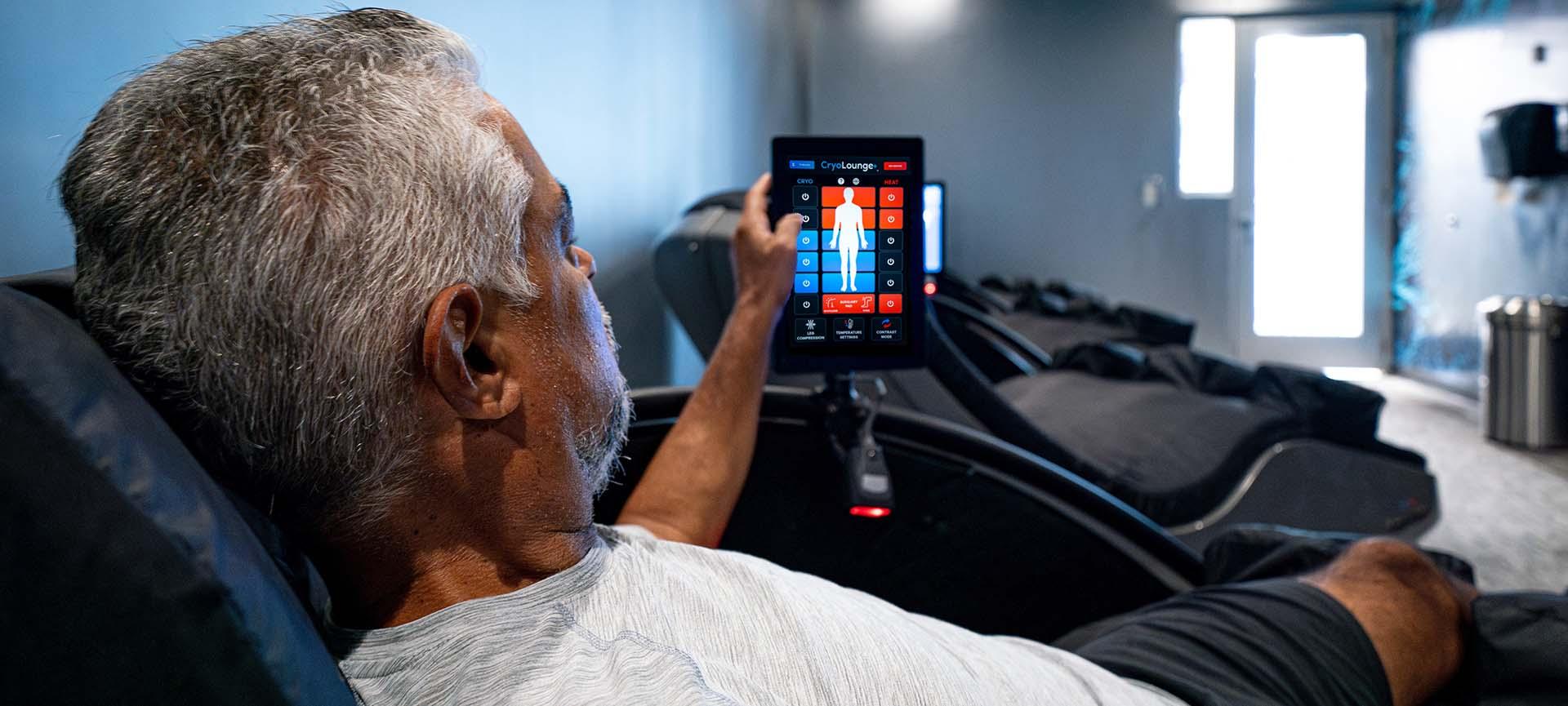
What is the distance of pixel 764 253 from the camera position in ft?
3.57

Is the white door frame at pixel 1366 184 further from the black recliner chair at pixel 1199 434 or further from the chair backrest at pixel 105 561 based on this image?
the chair backrest at pixel 105 561

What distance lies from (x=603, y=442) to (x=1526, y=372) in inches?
168

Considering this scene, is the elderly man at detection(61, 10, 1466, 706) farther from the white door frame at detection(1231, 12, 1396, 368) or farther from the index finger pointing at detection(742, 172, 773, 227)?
the white door frame at detection(1231, 12, 1396, 368)

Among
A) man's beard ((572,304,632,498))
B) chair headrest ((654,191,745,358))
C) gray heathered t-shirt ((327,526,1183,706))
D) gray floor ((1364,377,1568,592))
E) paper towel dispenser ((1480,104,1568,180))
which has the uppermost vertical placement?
paper towel dispenser ((1480,104,1568,180))

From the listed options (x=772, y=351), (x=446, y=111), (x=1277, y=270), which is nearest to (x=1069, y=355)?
(x=772, y=351)

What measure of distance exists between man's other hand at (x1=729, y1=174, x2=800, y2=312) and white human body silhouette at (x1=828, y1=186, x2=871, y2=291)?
0.04 metres

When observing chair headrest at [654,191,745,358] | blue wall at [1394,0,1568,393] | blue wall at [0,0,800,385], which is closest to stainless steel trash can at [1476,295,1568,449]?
blue wall at [1394,0,1568,393]

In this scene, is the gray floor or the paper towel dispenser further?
the paper towel dispenser

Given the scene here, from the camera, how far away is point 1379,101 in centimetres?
582

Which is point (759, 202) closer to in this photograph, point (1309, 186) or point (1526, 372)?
point (1526, 372)

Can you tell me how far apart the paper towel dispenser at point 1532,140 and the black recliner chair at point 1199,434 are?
2.23 metres

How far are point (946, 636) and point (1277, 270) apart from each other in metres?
5.83

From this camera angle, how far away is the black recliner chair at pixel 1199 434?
2037 millimetres

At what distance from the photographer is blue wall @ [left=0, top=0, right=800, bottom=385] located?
2.02 feet
